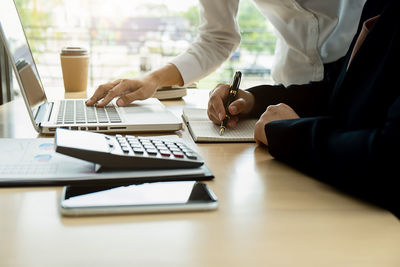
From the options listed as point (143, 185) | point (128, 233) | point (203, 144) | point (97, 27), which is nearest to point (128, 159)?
point (143, 185)

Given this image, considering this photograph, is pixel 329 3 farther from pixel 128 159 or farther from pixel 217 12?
pixel 128 159

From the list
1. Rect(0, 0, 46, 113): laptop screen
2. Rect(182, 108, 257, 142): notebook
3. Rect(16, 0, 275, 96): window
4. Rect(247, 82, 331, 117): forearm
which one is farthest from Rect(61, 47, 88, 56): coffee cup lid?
Rect(16, 0, 275, 96): window

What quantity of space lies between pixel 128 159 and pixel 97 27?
13.1ft

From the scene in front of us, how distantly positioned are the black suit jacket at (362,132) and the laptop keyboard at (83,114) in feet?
1.27

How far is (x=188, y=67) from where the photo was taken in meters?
1.41

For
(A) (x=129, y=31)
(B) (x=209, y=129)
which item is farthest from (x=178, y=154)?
(A) (x=129, y=31)

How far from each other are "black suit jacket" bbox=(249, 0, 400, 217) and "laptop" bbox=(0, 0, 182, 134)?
0.31 m

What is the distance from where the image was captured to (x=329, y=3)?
1.27m

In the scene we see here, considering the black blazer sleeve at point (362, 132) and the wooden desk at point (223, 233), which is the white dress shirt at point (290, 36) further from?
the wooden desk at point (223, 233)

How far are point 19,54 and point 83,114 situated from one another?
201 mm

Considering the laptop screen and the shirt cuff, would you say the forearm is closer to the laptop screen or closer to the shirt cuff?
the shirt cuff

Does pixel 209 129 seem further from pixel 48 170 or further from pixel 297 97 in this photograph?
pixel 48 170

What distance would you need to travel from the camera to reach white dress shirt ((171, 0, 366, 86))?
1272mm

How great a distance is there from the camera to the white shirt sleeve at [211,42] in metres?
1.42
